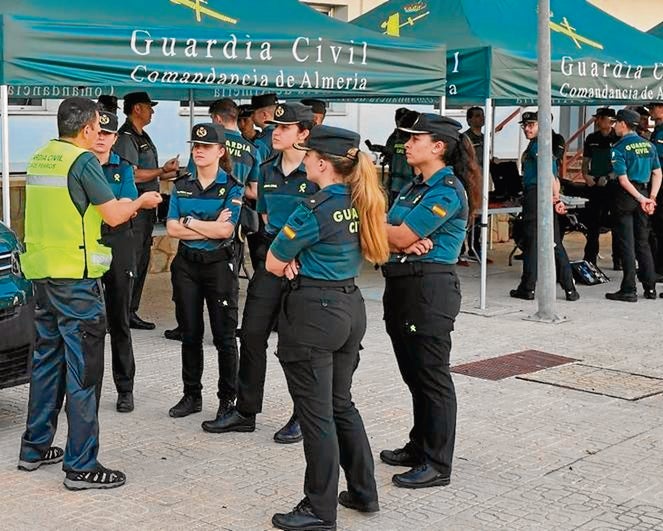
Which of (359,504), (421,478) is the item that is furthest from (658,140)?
(359,504)

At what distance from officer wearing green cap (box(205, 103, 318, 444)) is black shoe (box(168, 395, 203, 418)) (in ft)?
1.96

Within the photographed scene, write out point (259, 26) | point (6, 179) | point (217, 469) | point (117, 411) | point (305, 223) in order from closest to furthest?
point (305, 223) → point (217, 469) → point (117, 411) → point (6, 179) → point (259, 26)

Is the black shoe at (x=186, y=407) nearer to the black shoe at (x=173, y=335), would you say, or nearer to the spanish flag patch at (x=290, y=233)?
the black shoe at (x=173, y=335)

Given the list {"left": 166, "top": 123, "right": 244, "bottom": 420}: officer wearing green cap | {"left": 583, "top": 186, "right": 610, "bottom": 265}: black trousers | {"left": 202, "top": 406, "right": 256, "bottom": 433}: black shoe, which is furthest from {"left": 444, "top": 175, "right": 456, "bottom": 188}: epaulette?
{"left": 583, "top": 186, "right": 610, "bottom": 265}: black trousers

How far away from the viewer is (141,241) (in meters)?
9.15

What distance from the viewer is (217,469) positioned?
5.71 m

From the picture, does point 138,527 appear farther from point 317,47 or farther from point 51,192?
point 317,47

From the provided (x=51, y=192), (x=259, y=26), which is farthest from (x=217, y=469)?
(x=259, y=26)

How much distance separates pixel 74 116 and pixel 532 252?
270 inches

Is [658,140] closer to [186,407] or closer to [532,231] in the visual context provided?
[532,231]

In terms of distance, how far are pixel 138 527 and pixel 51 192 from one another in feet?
5.25

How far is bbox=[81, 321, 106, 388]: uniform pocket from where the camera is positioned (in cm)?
530

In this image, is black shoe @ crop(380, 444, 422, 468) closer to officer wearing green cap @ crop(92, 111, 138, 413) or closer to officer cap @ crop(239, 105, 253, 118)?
officer wearing green cap @ crop(92, 111, 138, 413)

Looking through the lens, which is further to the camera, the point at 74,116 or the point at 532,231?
the point at 532,231
